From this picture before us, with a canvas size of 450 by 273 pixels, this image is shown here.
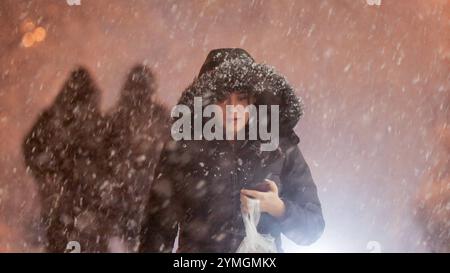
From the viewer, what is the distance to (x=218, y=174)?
1442 millimetres

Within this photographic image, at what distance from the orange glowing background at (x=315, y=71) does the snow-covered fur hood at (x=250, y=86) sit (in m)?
0.11

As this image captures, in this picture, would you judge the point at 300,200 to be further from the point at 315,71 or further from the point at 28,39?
the point at 28,39

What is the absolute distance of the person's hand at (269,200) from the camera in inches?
55.0

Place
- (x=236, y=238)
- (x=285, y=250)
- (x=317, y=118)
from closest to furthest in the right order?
(x=236, y=238)
(x=285, y=250)
(x=317, y=118)

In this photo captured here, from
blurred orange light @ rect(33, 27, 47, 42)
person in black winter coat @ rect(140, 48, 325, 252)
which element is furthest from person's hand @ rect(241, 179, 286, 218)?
blurred orange light @ rect(33, 27, 47, 42)

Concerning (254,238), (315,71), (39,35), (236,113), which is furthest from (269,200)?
(39,35)

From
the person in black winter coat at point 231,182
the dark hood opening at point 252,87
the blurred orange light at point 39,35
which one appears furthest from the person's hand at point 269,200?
the blurred orange light at point 39,35

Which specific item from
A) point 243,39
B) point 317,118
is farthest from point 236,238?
point 243,39

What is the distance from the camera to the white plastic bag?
138cm

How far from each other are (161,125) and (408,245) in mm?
867

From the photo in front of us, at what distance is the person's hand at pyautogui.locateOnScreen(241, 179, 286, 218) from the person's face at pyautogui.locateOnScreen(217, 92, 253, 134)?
0.19 meters

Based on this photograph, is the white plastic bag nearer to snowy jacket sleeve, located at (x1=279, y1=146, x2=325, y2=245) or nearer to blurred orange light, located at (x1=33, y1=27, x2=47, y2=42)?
snowy jacket sleeve, located at (x1=279, y1=146, x2=325, y2=245)

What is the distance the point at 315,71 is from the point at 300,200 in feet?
1.43
